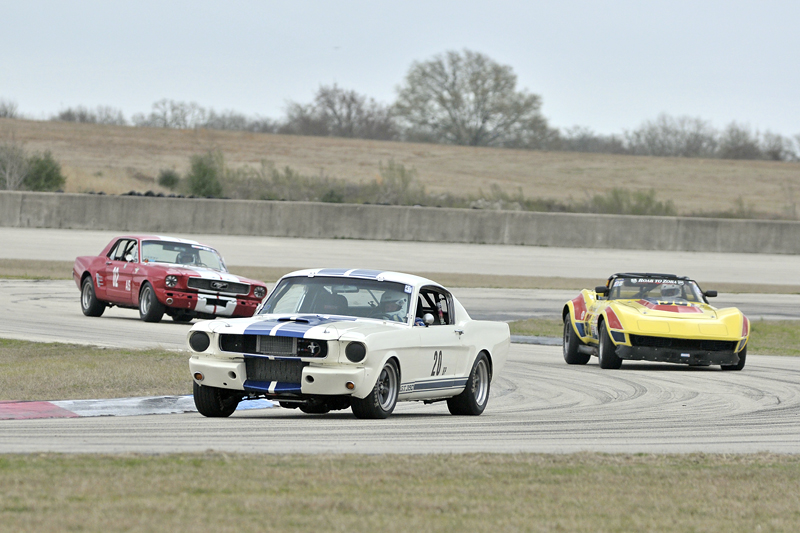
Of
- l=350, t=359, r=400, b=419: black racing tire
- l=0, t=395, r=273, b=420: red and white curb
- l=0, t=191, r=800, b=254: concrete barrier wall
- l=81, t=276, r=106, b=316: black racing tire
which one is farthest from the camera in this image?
l=0, t=191, r=800, b=254: concrete barrier wall

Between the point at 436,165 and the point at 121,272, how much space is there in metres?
38.7

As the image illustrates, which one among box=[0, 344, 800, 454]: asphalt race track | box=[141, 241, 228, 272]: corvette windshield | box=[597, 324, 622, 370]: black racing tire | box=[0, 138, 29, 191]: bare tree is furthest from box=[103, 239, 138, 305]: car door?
box=[0, 138, 29, 191]: bare tree

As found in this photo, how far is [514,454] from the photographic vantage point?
7.24 meters

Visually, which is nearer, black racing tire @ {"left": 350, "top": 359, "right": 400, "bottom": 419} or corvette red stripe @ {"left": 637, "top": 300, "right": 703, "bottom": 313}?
black racing tire @ {"left": 350, "top": 359, "right": 400, "bottom": 419}

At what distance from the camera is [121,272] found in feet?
61.9

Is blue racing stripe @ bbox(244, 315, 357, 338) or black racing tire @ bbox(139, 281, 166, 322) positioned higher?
blue racing stripe @ bbox(244, 315, 357, 338)

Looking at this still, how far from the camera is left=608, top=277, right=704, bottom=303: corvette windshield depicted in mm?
15352

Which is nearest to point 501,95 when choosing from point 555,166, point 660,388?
point 555,166

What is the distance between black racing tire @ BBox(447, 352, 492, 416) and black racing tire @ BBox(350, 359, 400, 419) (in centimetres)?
116

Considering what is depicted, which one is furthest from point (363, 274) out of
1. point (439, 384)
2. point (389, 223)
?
point (389, 223)

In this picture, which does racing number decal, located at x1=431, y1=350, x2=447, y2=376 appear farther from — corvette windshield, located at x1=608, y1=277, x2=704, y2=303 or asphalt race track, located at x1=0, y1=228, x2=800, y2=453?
corvette windshield, located at x1=608, y1=277, x2=704, y2=303

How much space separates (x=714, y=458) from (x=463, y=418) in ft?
9.00

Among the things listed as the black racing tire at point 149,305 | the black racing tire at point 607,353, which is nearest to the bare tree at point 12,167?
the black racing tire at point 149,305

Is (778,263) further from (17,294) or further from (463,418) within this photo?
(463,418)
